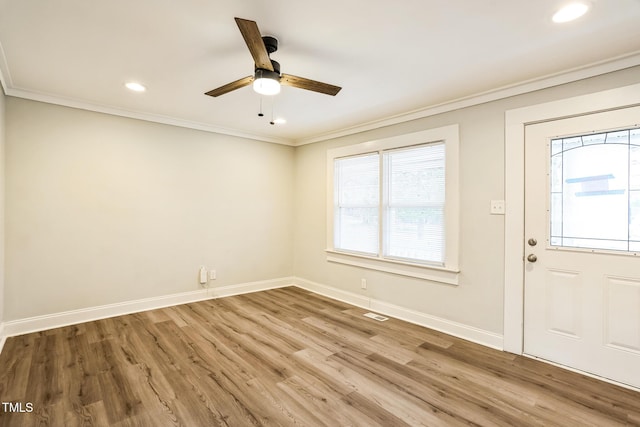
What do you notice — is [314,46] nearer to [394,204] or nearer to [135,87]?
[135,87]

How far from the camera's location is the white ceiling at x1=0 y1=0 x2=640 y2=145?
6.12 feet

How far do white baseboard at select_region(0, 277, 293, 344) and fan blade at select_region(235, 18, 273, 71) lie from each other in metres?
3.31

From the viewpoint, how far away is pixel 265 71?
216 cm

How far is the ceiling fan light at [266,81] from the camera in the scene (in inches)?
85.2

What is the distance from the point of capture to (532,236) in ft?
9.16

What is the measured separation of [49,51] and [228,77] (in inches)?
51.2

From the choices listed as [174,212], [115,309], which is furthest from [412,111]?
[115,309]

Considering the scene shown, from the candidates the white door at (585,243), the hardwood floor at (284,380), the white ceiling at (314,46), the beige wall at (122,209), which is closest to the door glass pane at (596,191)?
the white door at (585,243)

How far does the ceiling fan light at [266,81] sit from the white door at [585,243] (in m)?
2.25

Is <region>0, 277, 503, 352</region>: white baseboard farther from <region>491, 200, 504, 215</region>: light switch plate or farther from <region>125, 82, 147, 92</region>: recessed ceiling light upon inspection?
<region>125, 82, 147, 92</region>: recessed ceiling light

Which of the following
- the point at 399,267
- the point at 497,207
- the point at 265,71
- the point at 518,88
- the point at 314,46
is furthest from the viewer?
the point at 399,267

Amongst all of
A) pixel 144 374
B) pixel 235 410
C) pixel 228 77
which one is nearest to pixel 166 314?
pixel 144 374

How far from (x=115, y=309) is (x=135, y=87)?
2.54 m

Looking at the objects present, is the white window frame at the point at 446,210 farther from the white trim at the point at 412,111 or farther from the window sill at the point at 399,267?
the white trim at the point at 412,111
